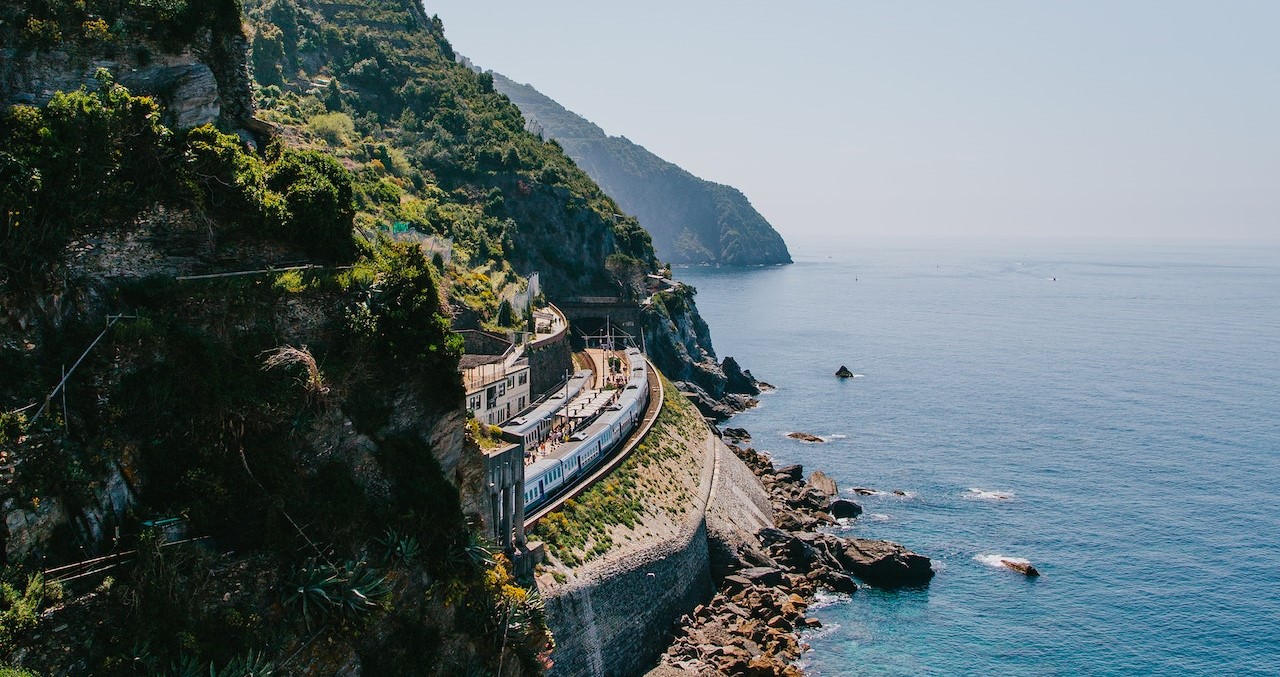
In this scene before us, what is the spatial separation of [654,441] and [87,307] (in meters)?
44.5

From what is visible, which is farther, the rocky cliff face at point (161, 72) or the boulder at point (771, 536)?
the boulder at point (771, 536)

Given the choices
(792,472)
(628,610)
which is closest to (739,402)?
(792,472)

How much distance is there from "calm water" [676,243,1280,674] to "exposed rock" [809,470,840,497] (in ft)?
5.80

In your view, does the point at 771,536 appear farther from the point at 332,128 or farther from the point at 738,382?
the point at 332,128

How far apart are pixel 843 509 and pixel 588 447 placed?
82.6ft

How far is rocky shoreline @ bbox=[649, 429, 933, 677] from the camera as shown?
46.6 meters

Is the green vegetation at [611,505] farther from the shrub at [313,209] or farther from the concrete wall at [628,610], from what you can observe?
the shrub at [313,209]

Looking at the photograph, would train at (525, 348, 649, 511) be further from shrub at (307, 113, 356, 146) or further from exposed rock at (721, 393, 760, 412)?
shrub at (307, 113, 356, 146)

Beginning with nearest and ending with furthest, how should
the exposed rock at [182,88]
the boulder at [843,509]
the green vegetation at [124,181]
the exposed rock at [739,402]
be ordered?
the green vegetation at [124,181]
the exposed rock at [182,88]
the boulder at [843,509]
the exposed rock at [739,402]

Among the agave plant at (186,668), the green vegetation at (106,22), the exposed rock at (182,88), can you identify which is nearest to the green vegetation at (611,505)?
the agave plant at (186,668)

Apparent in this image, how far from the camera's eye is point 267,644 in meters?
24.0

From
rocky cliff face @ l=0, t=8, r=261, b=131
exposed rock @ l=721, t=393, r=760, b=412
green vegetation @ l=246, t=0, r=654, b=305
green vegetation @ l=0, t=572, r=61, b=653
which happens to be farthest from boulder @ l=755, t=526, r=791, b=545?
green vegetation @ l=0, t=572, r=61, b=653

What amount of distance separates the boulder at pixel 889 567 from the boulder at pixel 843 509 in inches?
390

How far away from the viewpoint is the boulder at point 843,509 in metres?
71.0
